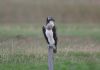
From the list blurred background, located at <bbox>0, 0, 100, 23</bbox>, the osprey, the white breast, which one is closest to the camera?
the osprey

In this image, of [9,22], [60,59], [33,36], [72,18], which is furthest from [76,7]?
[60,59]

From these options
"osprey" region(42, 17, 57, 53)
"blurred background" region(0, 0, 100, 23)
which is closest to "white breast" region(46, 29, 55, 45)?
"osprey" region(42, 17, 57, 53)

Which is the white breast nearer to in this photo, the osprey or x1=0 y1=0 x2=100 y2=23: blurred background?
the osprey

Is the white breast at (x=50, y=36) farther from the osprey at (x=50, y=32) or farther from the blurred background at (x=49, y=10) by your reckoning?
the blurred background at (x=49, y=10)

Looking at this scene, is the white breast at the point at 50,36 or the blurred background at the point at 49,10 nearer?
the white breast at the point at 50,36

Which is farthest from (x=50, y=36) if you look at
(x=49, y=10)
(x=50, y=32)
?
(x=49, y=10)

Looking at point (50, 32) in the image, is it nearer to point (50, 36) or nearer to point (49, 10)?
point (50, 36)

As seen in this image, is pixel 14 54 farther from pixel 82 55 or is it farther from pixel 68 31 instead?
pixel 68 31

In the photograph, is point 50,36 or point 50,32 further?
point 50,36

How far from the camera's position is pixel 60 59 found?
17203mm

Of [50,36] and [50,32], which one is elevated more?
[50,32]

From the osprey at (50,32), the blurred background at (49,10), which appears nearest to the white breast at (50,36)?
the osprey at (50,32)

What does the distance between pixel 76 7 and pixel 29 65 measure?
25.6m

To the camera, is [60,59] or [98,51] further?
[98,51]
